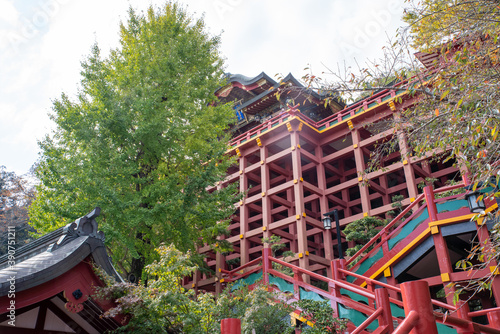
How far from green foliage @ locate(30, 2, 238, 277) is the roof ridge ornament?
10.6 feet

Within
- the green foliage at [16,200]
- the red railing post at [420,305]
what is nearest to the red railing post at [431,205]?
the red railing post at [420,305]

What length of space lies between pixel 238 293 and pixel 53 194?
5220mm

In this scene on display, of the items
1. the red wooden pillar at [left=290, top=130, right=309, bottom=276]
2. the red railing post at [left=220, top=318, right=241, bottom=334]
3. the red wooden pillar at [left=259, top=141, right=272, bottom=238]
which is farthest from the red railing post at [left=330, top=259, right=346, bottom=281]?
the red railing post at [left=220, top=318, right=241, bottom=334]

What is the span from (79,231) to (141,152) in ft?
17.7

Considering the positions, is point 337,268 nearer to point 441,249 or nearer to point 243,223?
point 441,249

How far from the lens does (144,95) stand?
10.1m

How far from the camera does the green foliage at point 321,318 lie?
7172 millimetres

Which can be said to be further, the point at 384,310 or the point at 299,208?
the point at 299,208

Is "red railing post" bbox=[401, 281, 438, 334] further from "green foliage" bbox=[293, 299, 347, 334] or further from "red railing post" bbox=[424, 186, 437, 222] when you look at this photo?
"red railing post" bbox=[424, 186, 437, 222]

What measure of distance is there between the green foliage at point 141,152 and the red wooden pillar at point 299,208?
3.92 metres

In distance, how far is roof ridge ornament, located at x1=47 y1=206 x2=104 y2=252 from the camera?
189 inches

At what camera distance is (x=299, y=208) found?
14.8 meters

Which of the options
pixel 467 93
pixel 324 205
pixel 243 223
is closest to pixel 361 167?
pixel 324 205

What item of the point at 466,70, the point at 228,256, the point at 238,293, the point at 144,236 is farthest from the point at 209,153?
the point at 228,256
